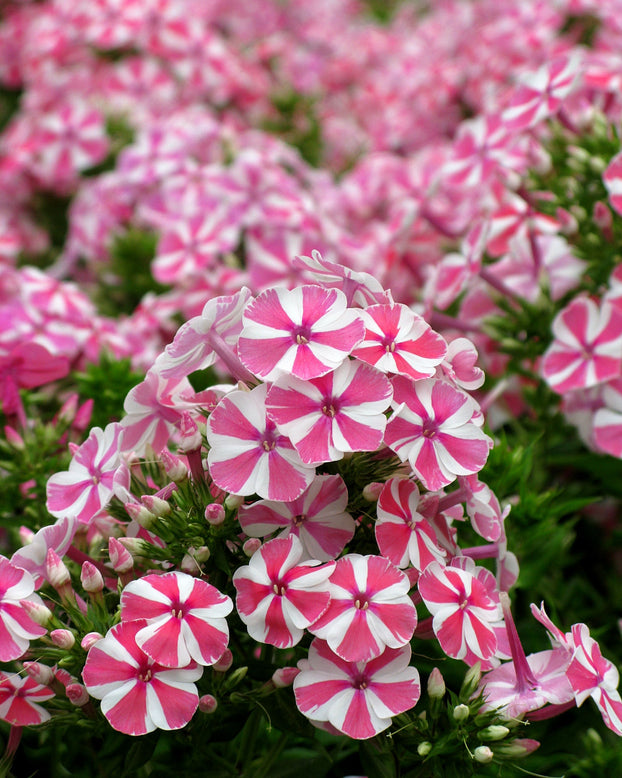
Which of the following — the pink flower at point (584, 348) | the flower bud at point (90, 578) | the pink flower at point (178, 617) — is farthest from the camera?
the pink flower at point (584, 348)

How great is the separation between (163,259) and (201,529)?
56.6 inches

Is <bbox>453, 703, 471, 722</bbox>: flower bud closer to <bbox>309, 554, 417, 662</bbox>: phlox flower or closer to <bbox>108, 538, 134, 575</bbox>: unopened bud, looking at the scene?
<bbox>309, 554, 417, 662</bbox>: phlox flower

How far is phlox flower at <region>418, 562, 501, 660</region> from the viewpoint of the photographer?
1074mm

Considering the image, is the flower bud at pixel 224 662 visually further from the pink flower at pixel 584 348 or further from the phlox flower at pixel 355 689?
the pink flower at pixel 584 348

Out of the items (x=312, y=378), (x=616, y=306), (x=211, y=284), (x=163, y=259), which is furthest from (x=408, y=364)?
(x=163, y=259)

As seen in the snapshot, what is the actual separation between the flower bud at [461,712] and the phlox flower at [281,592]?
0.77ft

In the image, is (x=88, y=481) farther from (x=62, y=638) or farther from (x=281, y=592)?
(x=281, y=592)

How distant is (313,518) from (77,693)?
39 centimetres

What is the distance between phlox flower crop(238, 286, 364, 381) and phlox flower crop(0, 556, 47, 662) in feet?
1.41

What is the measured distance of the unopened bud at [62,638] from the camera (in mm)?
1084

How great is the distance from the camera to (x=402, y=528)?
1090 millimetres

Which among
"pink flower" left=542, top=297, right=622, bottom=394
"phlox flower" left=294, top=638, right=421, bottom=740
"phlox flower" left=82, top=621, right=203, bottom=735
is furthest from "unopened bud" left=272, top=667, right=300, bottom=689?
"pink flower" left=542, top=297, right=622, bottom=394

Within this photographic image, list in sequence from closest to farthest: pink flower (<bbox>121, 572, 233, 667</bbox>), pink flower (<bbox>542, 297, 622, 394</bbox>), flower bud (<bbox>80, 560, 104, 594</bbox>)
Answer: pink flower (<bbox>121, 572, 233, 667</bbox>) → flower bud (<bbox>80, 560, 104, 594</bbox>) → pink flower (<bbox>542, 297, 622, 394</bbox>)

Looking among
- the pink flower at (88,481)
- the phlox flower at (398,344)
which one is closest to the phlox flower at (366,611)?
the phlox flower at (398,344)
